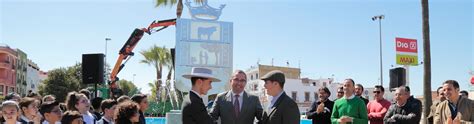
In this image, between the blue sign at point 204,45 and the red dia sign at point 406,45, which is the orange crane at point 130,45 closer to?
the blue sign at point 204,45

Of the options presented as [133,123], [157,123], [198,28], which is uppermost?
[198,28]

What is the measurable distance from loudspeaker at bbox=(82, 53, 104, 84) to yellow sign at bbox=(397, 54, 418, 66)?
924 centimetres

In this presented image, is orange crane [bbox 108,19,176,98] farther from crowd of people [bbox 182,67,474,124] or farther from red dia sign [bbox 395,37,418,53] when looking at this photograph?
crowd of people [bbox 182,67,474,124]

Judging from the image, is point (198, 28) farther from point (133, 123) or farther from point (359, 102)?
point (133, 123)

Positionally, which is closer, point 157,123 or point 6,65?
point 157,123

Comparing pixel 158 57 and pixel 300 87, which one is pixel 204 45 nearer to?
pixel 158 57

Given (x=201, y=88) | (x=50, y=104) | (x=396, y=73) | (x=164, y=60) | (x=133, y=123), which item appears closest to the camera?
(x=201, y=88)

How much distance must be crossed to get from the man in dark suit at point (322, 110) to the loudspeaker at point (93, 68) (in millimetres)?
6245

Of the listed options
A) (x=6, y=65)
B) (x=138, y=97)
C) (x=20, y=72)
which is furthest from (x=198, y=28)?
(x=20, y=72)

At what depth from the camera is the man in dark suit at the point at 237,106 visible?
5.07 meters

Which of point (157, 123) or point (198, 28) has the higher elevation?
point (198, 28)

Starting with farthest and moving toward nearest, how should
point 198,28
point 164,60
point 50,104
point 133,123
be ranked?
point 164,60
point 198,28
point 50,104
point 133,123

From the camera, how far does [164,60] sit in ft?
122

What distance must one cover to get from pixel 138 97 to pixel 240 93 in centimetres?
222
